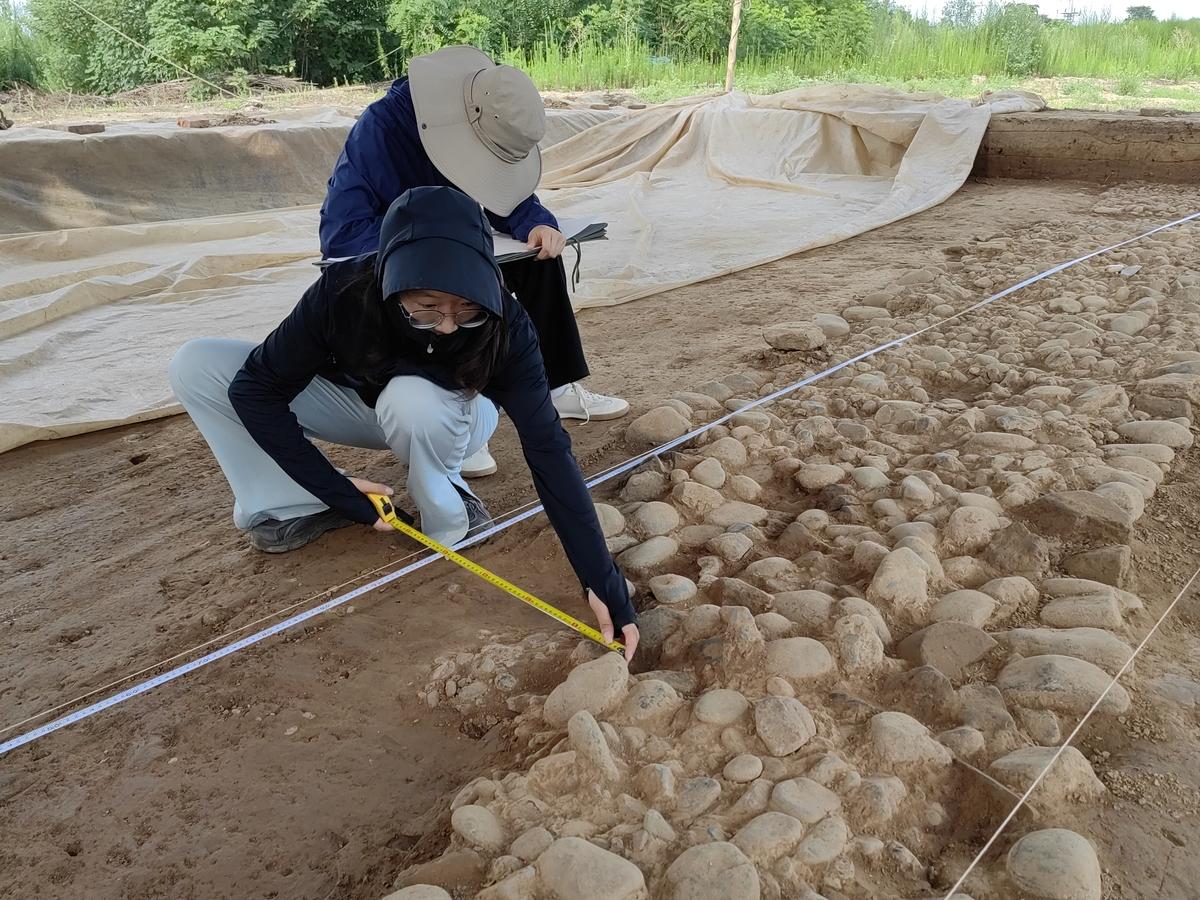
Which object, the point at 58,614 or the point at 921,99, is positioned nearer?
the point at 58,614

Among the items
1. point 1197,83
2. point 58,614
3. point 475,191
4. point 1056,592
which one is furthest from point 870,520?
point 1197,83

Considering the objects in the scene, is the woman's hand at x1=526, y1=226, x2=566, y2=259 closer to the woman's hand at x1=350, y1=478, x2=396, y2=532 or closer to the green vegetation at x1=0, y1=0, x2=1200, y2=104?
the woman's hand at x1=350, y1=478, x2=396, y2=532

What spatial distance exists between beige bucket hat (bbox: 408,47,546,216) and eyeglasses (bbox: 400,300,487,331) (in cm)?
80

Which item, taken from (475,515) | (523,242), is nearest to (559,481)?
(475,515)

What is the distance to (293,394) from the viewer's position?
1.90m

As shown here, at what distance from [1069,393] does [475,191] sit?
5.89ft

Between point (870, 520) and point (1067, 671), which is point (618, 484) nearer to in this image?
point (870, 520)

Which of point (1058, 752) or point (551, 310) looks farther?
point (551, 310)

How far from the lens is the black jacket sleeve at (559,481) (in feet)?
5.29

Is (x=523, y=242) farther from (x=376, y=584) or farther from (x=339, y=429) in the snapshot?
(x=376, y=584)

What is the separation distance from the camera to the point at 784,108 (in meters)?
6.57

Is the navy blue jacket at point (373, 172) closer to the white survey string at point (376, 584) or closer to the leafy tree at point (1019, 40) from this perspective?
the white survey string at point (376, 584)

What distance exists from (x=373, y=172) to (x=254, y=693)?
1328 millimetres

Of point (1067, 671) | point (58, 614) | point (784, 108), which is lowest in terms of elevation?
point (58, 614)
